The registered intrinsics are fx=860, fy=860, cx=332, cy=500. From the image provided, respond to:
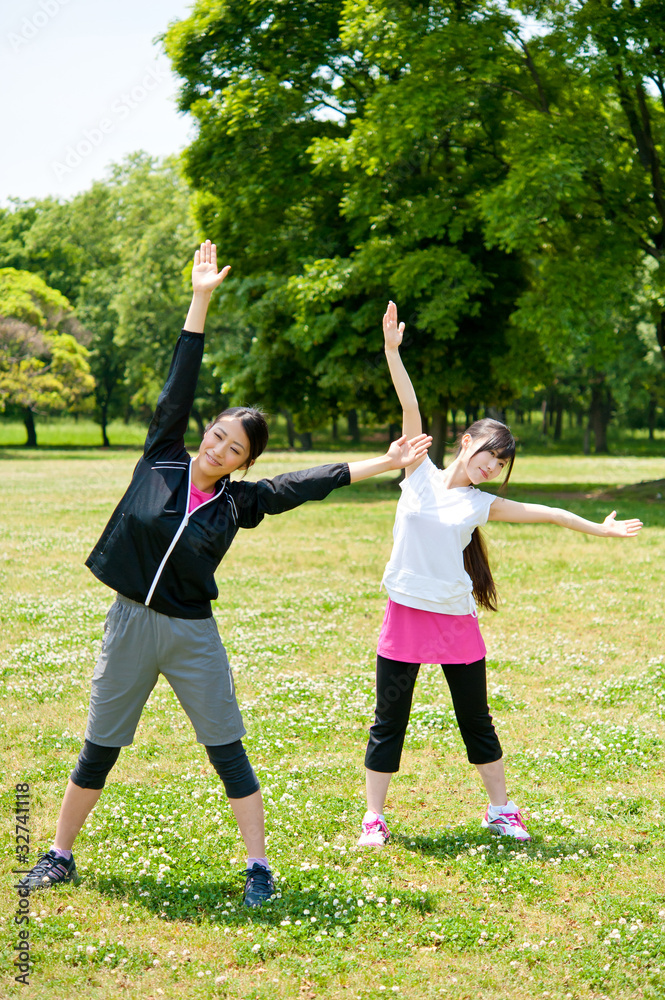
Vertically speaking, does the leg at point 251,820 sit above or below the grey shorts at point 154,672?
below

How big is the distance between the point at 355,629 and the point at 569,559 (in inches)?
254

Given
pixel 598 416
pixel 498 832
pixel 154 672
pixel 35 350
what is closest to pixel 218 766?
pixel 154 672

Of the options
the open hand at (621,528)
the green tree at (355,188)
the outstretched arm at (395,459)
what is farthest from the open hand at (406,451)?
the green tree at (355,188)

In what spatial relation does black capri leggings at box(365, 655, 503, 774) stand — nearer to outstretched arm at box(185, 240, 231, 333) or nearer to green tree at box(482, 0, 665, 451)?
outstretched arm at box(185, 240, 231, 333)

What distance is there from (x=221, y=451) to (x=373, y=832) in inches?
96.6

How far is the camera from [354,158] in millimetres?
22312

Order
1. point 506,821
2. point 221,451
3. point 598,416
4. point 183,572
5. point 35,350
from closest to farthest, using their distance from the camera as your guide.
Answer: point 183,572, point 221,451, point 506,821, point 35,350, point 598,416

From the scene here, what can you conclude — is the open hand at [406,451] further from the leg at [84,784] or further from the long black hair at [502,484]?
the leg at [84,784]

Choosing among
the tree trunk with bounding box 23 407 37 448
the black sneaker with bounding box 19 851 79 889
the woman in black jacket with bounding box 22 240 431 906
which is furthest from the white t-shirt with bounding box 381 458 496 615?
the tree trunk with bounding box 23 407 37 448

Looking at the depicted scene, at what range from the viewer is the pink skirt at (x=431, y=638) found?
15.9 ft

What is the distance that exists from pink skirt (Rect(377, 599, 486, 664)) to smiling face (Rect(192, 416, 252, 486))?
4.22 feet

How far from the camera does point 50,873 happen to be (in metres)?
4.45

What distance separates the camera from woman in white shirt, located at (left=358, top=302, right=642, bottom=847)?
4.82 m

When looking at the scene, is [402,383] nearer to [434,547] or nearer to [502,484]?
[502,484]
